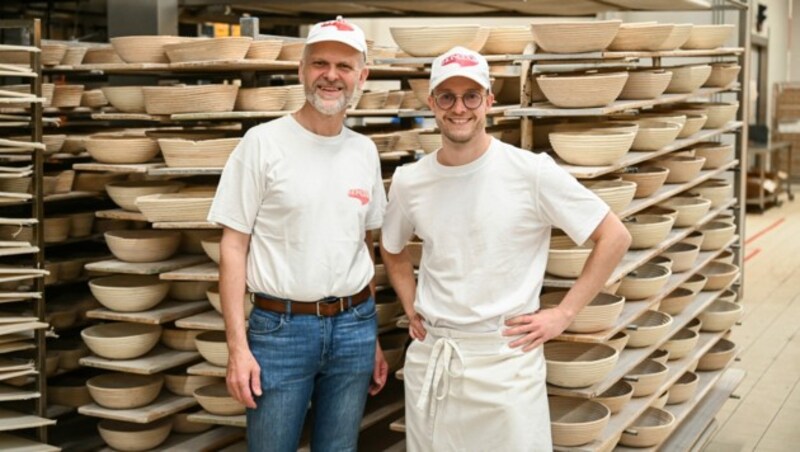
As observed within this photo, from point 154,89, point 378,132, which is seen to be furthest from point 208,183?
point 378,132

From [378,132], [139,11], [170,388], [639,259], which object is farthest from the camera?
[139,11]

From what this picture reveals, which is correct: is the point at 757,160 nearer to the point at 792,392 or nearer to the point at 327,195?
the point at 792,392

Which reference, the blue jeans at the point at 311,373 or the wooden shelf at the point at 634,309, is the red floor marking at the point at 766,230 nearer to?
the wooden shelf at the point at 634,309

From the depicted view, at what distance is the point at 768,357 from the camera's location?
696 centimetres

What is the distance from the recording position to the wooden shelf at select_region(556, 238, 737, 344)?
358 cm

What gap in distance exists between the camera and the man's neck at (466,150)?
2.98 m

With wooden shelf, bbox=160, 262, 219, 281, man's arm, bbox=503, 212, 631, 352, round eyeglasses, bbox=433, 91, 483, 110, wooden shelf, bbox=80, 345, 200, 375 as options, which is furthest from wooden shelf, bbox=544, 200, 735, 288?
wooden shelf, bbox=80, 345, 200, 375

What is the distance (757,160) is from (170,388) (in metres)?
14.5

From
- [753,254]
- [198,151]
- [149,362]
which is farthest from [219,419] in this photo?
[753,254]

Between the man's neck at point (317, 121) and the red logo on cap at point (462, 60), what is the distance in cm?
35

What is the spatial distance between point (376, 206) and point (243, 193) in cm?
44

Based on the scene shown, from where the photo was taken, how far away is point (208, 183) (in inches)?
183

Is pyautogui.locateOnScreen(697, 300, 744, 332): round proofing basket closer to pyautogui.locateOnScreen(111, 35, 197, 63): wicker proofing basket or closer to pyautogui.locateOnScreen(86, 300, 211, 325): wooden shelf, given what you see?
pyautogui.locateOnScreen(86, 300, 211, 325): wooden shelf

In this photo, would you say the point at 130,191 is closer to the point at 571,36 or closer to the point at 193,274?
the point at 193,274
